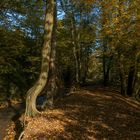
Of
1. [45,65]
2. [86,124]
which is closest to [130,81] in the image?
[45,65]

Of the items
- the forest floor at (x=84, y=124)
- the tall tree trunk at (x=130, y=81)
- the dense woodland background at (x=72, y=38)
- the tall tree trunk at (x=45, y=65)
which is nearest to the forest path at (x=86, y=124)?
the forest floor at (x=84, y=124)

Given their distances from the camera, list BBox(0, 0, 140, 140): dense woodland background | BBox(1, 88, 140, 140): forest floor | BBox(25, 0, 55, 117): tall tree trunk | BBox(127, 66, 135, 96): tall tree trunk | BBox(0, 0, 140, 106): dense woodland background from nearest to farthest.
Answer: BBox(1, 88, 140, 140): forest floor < BBox(0, 0, 140, 140): dense woodland background < BBox(25, 0, 55, 117): tall tree trunk < BBox(0, 0, 140, 106): dense woodland background < BBox(127, 66, 135, 96): tall tree trunk

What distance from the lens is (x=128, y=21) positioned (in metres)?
22.2

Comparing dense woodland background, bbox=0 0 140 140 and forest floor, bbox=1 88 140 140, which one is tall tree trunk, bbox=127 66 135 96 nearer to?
dense woodland background, bbox=0 0 140 140

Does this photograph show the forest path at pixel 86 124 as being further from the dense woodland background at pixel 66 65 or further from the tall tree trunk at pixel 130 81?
the tall tree trunk at pixel 130 81

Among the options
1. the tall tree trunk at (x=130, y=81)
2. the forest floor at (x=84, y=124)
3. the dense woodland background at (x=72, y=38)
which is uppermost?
the dense woodland background at (x=72, y=38)

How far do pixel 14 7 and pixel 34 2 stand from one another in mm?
1603

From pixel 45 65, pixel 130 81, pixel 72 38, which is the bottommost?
pixel 130 81

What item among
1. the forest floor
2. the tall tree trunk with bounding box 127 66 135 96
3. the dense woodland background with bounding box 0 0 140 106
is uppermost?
the dense woodland background with bounding box 0 0 140 106

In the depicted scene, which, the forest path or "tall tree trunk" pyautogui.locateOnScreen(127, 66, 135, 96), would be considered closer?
the forest path

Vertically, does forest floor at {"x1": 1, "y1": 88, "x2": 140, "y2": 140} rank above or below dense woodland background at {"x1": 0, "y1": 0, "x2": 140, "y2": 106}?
below

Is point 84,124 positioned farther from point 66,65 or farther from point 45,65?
point 66,65

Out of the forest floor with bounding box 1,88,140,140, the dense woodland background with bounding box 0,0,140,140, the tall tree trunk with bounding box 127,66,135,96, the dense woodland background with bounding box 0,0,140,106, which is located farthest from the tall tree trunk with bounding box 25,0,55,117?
the tall tree trunk with bounding box 127,66,135,96

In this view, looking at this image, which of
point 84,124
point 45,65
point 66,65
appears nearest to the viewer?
point 84,124
